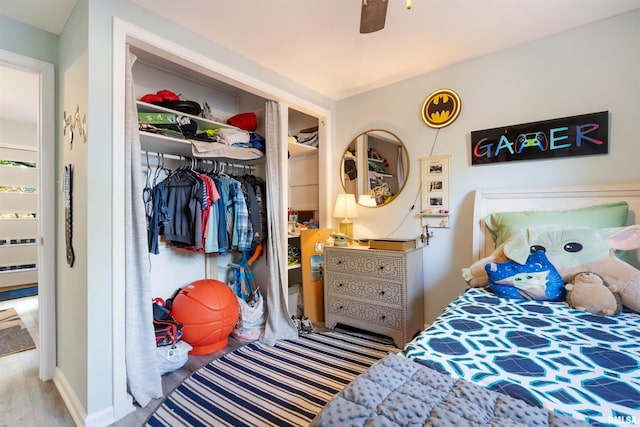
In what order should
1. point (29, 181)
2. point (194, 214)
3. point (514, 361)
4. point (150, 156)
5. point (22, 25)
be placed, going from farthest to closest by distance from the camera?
point (29, 181) < point (150, 156) < point (194, 214) < point (22, 25) < point (514, 361)

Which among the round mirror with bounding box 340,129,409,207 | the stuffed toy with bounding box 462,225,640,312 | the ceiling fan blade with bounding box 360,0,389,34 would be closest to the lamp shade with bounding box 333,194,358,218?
the round mirror with bounding box 340,129,409,207

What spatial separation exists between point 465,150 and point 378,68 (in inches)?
39.9

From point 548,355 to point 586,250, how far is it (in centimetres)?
89

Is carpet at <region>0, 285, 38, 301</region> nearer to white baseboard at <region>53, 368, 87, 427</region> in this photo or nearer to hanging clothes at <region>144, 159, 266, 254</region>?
white baseboard at <region>53, 368, 87, 427</region>

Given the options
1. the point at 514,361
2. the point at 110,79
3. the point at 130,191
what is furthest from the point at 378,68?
the point at 514,361

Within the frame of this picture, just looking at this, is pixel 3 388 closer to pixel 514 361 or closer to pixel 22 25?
pixel 22 25

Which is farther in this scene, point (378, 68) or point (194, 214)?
point (378, 68)

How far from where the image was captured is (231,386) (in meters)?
1.87

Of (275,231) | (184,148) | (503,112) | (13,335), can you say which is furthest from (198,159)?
(503,112)

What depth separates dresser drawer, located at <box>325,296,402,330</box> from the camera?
2.33m

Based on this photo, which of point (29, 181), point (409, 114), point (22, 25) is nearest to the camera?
point (22, 25)

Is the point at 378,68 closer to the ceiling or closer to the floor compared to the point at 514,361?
closer to the ceiling

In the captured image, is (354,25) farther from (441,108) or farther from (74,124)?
(74,124)

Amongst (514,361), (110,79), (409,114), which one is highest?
(409,114)
